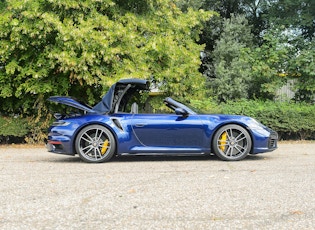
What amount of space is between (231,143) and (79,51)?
5.78 metres

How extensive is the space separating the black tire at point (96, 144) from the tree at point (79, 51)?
4058 millimetres

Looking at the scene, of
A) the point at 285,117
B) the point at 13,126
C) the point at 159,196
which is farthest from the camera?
the point at 285,117

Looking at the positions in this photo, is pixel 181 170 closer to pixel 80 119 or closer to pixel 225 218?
pixel 80 119

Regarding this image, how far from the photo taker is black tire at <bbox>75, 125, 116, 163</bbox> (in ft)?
25.2

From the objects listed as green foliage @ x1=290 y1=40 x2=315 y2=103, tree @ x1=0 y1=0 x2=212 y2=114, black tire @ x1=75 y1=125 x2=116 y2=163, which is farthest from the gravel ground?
green foliage @ x1=290 y1=40 x2=315 y2=103

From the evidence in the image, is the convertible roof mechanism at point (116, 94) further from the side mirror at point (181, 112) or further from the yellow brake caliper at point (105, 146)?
the side mirror at point (181, 112)

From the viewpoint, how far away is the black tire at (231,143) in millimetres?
7719

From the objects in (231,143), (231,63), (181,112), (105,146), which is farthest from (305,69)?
(105,146)

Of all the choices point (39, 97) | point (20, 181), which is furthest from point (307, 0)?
point (20, 181)

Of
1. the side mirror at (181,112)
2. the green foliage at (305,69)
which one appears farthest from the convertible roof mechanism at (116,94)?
the green foliage at (305,69)

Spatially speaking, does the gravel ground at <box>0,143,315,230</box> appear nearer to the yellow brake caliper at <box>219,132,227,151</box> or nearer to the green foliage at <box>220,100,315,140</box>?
the yellow brake caliper at <box>219,132,227,151</box>

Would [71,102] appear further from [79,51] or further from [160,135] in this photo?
[79,51]

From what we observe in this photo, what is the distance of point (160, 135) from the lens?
25.0 feet

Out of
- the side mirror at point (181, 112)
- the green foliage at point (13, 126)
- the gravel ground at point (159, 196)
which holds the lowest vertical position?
the gravel ground at point (159, 196)
